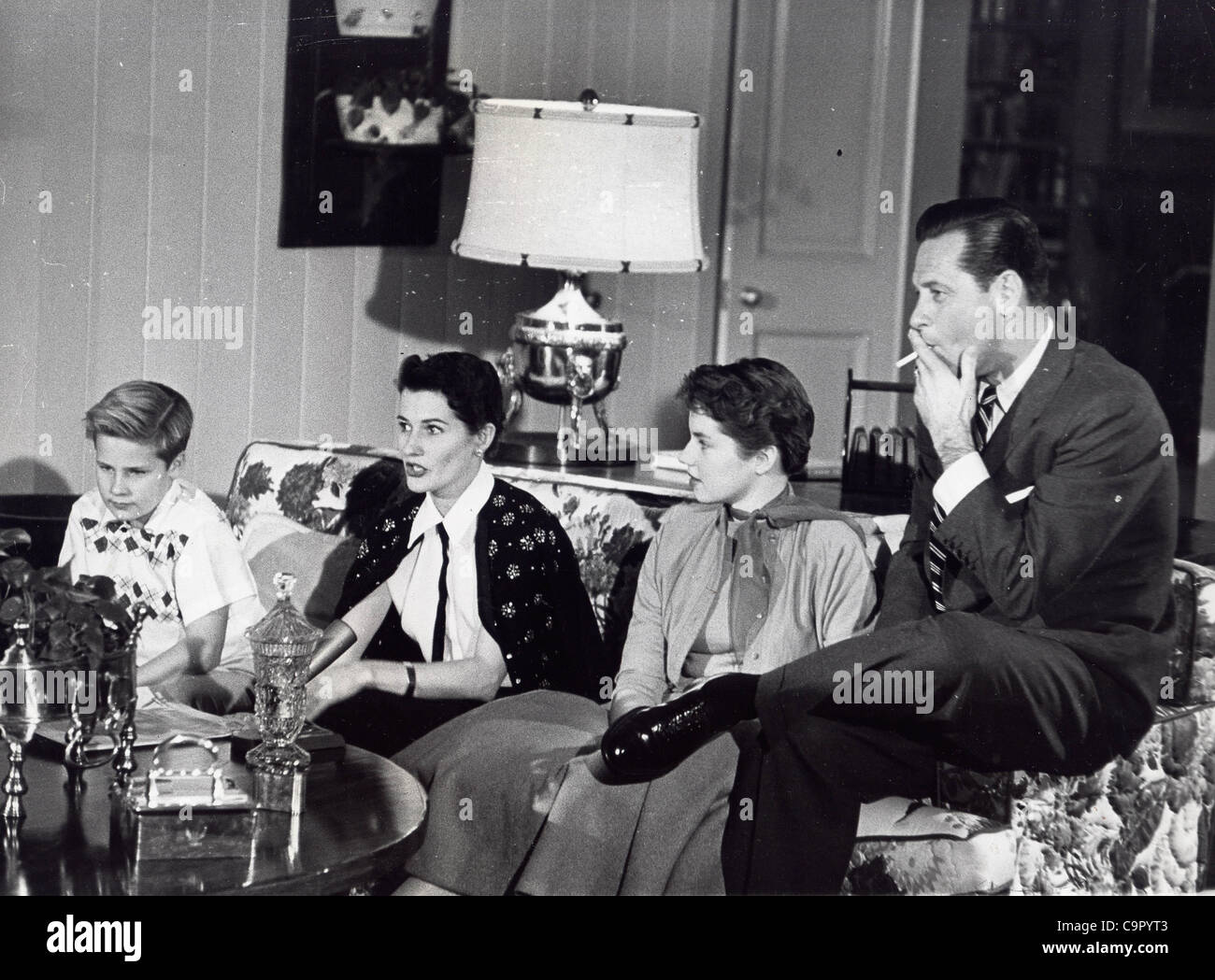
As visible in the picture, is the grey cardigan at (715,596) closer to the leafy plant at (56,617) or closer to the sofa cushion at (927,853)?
the sofa cushion at (927,853)

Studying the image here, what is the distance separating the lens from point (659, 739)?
2254mm

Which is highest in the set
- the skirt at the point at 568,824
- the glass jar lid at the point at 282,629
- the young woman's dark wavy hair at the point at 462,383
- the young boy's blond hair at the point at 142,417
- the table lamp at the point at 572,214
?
the table lamp at the point at 572,214

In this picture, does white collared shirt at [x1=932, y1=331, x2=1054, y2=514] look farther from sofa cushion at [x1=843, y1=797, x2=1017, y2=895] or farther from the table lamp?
the table lamp

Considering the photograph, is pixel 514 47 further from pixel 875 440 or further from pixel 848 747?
pixel 848 747

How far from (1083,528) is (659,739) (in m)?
0.70

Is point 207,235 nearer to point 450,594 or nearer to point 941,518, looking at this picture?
point 450,594

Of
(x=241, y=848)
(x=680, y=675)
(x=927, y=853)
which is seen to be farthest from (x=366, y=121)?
(x=927, y=853)

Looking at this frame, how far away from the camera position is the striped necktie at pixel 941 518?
7.53 feet

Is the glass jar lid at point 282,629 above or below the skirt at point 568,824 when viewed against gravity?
above

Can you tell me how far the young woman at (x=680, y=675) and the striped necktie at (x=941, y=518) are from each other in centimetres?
10

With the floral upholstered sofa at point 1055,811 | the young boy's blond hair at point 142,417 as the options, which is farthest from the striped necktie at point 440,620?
the young boy's blond hair at point 142,417

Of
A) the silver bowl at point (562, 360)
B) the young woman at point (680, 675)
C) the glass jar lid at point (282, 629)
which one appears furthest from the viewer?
the silver bowl at point (562, 360)

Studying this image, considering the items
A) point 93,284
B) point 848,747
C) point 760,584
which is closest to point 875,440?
point 760,584

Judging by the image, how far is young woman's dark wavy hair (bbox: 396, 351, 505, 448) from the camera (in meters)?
2.58
